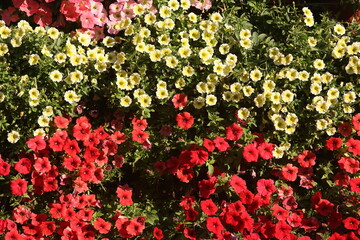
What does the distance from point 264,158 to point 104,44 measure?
127cm

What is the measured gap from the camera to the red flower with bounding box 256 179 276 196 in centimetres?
326

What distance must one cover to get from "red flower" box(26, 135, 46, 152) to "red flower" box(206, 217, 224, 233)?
3.34 feet

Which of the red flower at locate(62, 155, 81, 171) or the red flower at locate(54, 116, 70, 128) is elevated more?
the red flower at locate(54, 116, 70, 128)

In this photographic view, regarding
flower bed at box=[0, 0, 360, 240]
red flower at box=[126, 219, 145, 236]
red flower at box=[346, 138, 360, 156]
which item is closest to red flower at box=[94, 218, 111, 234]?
flower bed at box=[0, 0, 360, 240]

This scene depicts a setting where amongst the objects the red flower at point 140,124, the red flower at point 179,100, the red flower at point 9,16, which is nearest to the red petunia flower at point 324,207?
the red flower at point 179,100

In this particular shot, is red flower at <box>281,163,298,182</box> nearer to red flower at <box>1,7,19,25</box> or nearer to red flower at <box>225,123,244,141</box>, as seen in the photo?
red flower at <box>225,123,244,141</box>

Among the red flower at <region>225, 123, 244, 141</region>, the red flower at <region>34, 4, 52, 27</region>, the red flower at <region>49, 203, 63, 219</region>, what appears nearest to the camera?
the red flower at <region>49, 203, 63, 219</region>

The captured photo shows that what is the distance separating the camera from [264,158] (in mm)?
3307

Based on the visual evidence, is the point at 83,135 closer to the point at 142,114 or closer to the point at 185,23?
the point at 142,114

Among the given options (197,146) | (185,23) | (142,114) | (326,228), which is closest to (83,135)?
(142,114)

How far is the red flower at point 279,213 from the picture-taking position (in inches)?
126

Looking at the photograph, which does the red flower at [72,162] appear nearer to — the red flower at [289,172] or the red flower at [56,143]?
the red flower at [56,143]

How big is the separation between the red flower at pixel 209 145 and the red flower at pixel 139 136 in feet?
1.15

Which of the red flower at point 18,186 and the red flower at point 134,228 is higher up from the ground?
the red flower at point 134,228
